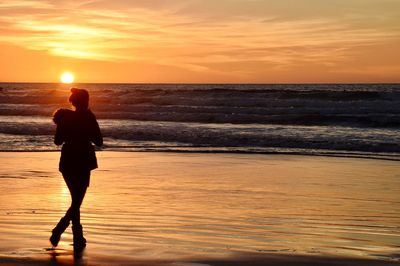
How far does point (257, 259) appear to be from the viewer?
6027mm

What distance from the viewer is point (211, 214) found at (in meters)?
8.45

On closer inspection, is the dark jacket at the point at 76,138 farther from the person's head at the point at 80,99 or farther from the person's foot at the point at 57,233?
the person's foot at the point at 57,233

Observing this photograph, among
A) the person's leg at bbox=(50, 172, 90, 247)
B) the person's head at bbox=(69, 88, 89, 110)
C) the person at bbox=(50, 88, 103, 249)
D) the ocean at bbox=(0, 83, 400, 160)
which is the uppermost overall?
the person's head at bbox=(69, 88, 89, 110)

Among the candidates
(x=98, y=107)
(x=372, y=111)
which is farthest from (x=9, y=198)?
(x=98, y=107)

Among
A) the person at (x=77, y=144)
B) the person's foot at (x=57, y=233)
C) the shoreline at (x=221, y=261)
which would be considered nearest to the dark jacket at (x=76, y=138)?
the person at (x=77, y=144)

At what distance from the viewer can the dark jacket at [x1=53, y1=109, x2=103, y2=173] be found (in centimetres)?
640

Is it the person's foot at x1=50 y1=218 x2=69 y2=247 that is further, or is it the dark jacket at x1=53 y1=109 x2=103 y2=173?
the person's foot at x1=50 y1=218 x2=69 y2=247

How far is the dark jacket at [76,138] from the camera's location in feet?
21.0

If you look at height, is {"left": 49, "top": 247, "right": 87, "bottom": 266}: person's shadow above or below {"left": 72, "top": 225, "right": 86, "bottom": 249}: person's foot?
below

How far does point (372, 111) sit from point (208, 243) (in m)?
34.2

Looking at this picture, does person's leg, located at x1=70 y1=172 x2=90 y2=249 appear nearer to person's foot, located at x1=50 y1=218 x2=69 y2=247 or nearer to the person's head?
person's foot, located at x1=50 y1=218 x2=69 y2=247

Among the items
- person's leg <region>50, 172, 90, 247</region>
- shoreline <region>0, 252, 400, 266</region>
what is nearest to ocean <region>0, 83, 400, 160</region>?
shoreline <region>0, 252, 400, 266</region>

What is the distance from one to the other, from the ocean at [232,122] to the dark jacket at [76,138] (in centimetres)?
1197

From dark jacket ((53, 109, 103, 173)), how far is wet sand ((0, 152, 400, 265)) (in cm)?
81
